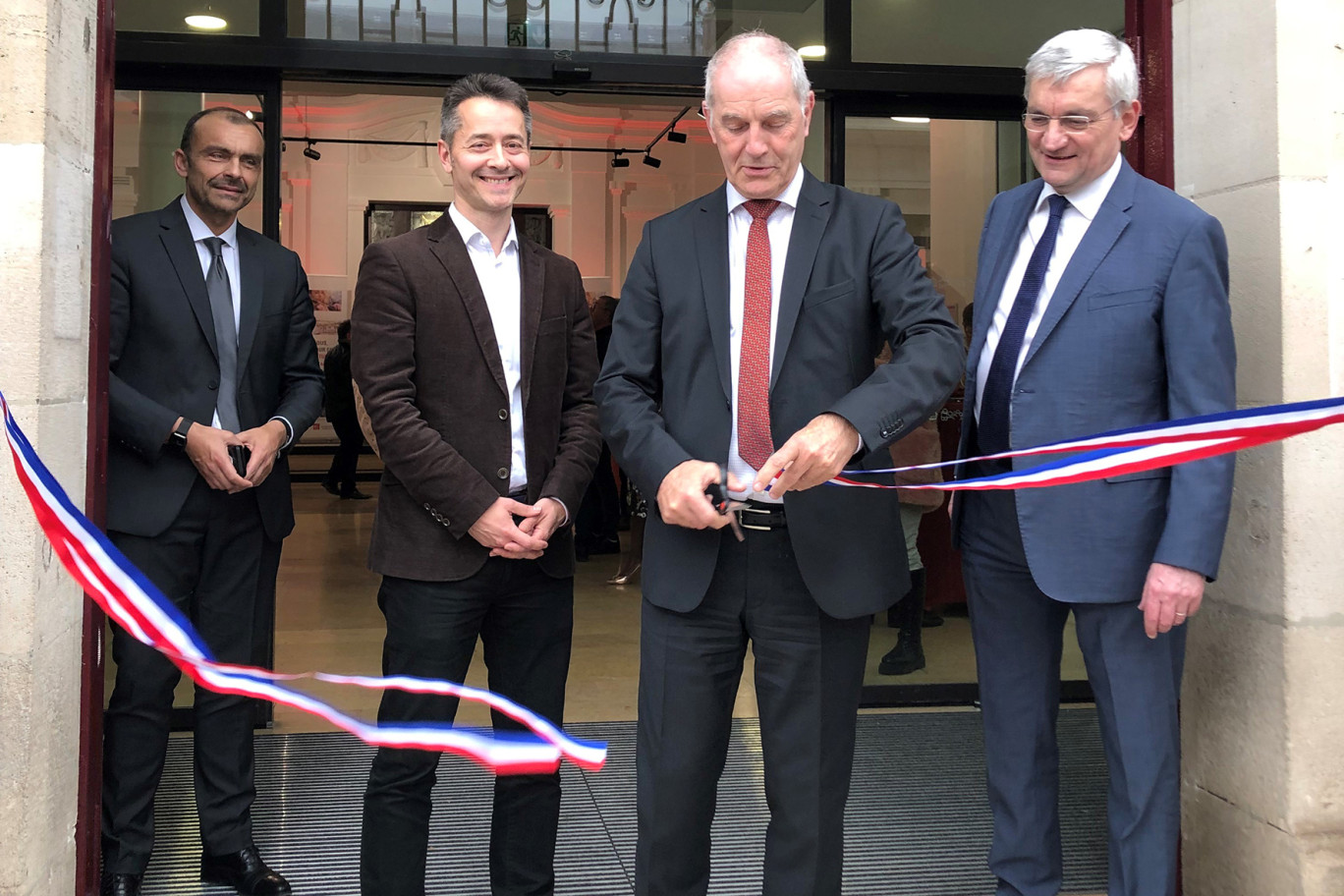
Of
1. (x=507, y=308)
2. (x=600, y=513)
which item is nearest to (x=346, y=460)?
(x=600, y=513)

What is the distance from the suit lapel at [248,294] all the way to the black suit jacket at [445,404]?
682 millimetres

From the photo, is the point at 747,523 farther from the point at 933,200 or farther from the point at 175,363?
the point at 933,200

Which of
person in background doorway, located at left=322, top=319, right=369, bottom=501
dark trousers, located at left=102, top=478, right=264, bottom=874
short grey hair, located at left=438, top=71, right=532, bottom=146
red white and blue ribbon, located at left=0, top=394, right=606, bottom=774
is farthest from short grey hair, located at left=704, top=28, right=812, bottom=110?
person in background doorway, located at left=322, top=319, right=369, bottom=501

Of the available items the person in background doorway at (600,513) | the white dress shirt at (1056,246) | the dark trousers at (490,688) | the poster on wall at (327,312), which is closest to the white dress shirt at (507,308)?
the dark trousers at (490,688)

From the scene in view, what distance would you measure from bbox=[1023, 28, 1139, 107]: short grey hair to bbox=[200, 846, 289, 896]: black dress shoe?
2.50 metres

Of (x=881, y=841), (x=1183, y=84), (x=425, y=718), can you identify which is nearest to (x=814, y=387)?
(x=425, y=718)

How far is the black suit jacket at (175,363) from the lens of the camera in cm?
292

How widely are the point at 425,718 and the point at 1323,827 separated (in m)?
1.84

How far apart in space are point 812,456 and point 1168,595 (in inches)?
29.8

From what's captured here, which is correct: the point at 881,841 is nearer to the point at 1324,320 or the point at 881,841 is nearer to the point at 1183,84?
the point at 1324,320

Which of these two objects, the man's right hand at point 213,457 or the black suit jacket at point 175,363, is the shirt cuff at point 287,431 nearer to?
the black suit jacket at point 175,363

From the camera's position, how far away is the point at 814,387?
7.08 feet

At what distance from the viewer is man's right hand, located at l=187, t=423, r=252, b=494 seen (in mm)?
2896

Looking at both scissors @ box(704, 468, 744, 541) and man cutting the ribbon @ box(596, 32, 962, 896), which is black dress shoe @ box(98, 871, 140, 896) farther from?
scissors @ box(704, 468, 744, 541)
